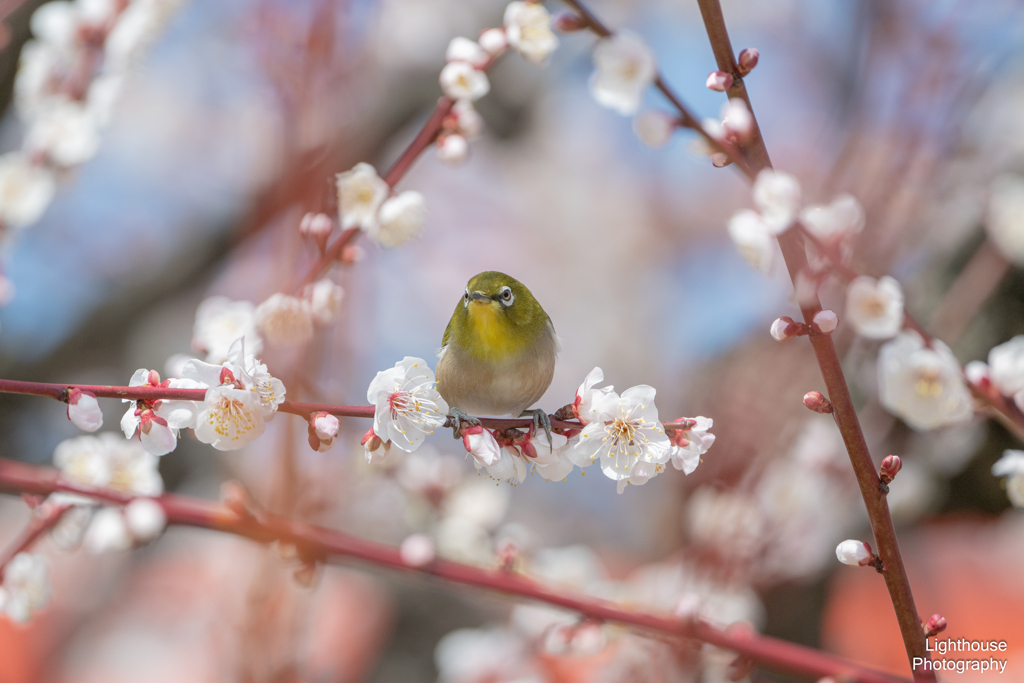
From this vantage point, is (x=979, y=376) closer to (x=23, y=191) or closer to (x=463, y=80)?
(x=463, y=80)

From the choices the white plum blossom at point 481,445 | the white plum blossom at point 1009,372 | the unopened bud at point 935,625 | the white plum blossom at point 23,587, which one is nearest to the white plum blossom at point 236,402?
the white plum blossom at point 481,445

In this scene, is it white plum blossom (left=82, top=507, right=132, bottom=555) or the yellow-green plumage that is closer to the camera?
the yellow-green plumage

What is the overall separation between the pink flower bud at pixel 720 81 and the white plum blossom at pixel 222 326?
0.59 m

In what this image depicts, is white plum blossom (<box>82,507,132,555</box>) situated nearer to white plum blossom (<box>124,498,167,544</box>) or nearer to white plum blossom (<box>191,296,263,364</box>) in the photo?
white plum blossom (<box>124,498,167,544</box>)

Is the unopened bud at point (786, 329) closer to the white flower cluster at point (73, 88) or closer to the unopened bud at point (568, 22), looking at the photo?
the unopened bud at point (568, 22)

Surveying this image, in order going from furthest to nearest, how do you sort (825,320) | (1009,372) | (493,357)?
(493,357) → (1009,372) → (825,320)

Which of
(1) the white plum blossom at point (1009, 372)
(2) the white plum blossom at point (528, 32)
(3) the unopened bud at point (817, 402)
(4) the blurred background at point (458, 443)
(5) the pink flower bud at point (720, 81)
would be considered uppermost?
(5) the pink flower bud at point (720, 81)

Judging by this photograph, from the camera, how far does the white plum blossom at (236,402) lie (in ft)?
1.83

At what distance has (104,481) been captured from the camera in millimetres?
958

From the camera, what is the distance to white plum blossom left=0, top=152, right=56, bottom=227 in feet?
4.02

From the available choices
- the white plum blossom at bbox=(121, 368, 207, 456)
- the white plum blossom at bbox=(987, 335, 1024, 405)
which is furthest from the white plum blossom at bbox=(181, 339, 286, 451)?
the white plum blossom at bbox=(987, 335, 1024, 405)

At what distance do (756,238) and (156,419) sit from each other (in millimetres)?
547

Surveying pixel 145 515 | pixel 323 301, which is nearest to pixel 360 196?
pixel 323 301

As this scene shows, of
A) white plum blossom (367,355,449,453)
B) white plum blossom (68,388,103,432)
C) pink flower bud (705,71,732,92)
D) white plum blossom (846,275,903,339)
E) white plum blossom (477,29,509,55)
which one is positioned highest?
pink flower bud (705,71,732,92)
